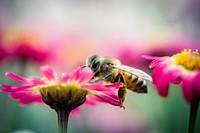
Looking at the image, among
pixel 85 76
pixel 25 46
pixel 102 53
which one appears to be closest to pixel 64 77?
pixel 85 76

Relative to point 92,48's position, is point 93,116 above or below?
below

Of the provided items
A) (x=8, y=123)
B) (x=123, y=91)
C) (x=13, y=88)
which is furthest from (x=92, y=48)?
(x=13, y=88)

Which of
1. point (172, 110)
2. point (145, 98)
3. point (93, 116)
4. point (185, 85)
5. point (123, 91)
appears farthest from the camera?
point (145, 98)

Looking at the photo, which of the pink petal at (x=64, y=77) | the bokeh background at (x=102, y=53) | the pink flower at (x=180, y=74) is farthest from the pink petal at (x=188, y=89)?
the bokeh background at (x=102, y=53)

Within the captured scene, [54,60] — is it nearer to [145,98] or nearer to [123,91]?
[145,98]

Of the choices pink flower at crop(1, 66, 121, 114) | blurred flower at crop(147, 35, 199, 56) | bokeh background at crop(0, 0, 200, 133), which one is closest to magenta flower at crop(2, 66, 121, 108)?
pink flower at crop(1, 66, 121, 114)

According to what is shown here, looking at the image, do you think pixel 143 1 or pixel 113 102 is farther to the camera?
pixel 143 1

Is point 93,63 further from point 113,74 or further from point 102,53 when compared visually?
point 102,53
